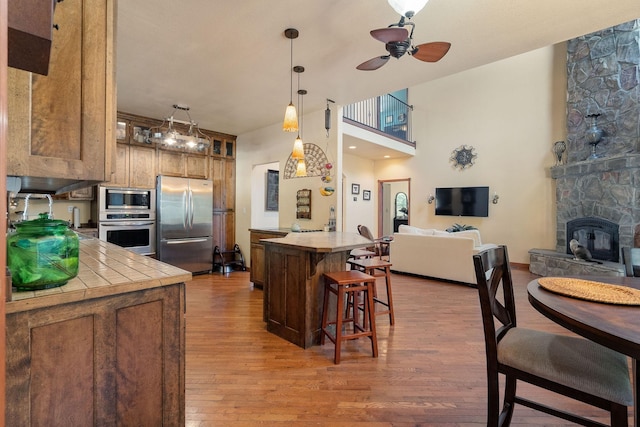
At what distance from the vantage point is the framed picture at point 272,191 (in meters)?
5.94

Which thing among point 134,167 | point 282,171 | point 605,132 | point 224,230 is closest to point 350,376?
point 282,171

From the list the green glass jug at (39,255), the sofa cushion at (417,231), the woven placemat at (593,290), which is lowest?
the woven placemat at (593,290)

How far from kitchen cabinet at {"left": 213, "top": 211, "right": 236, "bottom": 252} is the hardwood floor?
8.30ft

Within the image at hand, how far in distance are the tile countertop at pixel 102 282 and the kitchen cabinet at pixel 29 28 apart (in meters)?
0.70

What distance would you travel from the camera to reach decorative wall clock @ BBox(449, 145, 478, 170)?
6.96 m

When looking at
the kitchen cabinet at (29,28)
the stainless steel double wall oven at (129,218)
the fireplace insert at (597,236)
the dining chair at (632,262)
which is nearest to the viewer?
Answer: the kitchen cabinet at (29,28)

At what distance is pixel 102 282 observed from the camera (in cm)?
112

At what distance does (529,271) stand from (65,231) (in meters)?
6.92

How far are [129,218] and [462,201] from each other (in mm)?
6747

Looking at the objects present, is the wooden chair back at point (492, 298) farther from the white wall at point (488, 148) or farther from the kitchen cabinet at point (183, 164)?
the kitchen cabinet at point (183, 164)

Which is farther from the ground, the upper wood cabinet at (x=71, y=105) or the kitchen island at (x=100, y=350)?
the upper wood cabinet at (x=71, y=105)

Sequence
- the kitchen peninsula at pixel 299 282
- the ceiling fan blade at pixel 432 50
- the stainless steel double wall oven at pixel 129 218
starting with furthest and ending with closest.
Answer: the stainless steel double wall oven at pixel 129 218
the kitchen peninsula at pixel 299 282
the ceiling fan blade at pixel 432 50

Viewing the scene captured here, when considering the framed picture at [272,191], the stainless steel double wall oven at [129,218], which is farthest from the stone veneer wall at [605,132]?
the stainless steel double wall oven at [129,218]

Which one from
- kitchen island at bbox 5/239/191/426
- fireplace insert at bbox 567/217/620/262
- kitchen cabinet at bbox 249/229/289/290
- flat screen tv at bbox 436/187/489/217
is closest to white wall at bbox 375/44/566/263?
flat screen tv at bbox 436/187/489/217
